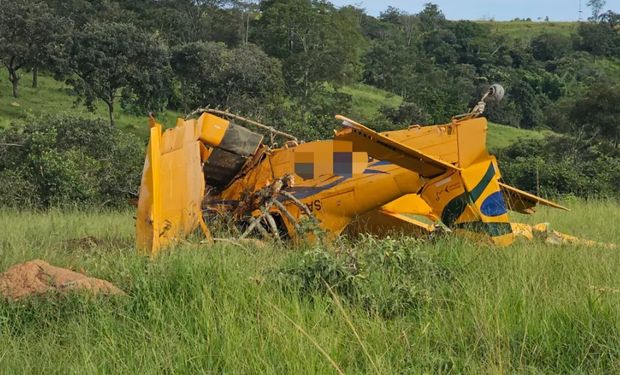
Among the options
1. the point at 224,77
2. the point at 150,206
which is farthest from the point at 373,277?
the point at 224,77

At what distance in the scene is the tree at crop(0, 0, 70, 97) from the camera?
128 feet

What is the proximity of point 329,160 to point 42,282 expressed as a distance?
3059 mm

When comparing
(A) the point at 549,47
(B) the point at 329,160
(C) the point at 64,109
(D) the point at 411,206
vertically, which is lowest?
(C) the point at 64,109

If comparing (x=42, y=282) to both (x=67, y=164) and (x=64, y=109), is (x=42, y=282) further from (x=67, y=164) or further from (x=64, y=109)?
(x=64, y=109)

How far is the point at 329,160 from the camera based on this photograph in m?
6.51

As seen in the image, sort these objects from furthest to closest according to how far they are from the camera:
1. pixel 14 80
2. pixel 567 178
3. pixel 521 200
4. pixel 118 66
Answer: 1. pixel 14 80
2. pixel 118 66
3. pixel 567 178
4. pixel 521 200

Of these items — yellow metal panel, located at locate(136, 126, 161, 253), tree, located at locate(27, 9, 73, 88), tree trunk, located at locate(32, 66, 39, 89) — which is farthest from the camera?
tree trunk, located at locate(32, 66, 39, 89)

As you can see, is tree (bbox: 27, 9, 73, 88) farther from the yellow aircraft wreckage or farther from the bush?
the yellow aircraft wreckage

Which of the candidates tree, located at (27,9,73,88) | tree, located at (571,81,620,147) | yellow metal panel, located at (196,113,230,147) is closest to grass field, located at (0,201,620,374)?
yellow metal panel, located at (196,113,230,147)

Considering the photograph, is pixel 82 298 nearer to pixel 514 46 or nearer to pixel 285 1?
pixel 285 1

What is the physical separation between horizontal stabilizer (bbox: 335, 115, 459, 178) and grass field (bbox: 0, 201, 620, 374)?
1006 millimetres

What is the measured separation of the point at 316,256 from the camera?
434 centimetres

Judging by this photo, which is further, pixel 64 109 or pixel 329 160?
pixel 64 109

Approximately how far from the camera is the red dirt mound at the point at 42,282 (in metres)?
4.13
